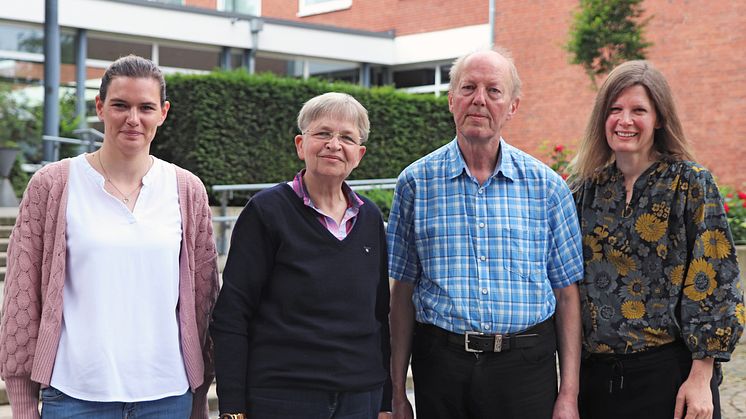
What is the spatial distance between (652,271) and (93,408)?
1935mm

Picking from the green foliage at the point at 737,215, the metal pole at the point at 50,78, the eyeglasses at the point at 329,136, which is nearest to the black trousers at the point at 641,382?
the eyeglasses at the point at 329,136

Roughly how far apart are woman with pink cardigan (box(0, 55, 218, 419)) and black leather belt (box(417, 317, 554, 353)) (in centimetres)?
93

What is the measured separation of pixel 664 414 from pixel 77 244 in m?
2.09

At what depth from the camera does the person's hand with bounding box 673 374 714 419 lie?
2.96 metres

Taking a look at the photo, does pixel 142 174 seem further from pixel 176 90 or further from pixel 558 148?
pixel 176 90

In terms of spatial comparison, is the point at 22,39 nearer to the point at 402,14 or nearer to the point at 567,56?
the point at 402,14

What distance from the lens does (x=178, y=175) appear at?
2881mm

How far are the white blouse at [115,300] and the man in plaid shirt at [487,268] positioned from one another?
92cm

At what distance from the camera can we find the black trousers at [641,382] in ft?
9.98

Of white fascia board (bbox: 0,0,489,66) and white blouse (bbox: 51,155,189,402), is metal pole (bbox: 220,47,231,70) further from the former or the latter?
white blouse (bbox: 51,155,189,402)

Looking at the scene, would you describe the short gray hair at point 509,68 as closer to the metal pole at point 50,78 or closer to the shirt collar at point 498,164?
the shirt collar at point 498,164

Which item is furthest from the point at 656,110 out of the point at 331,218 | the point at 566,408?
the point at 331,218

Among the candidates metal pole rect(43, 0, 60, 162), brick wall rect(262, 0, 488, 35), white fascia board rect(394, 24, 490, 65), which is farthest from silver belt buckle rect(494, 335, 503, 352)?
brick wall rect(262, 0, 488, 35)

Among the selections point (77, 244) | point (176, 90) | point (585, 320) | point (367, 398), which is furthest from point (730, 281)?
point (176, 90)
